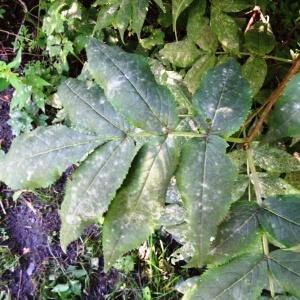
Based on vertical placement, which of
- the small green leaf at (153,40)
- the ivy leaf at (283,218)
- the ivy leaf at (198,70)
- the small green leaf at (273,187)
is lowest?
the small green leaf at (273,187)

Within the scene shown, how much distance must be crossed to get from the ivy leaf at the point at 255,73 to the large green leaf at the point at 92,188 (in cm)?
78

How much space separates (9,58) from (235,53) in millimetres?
1784

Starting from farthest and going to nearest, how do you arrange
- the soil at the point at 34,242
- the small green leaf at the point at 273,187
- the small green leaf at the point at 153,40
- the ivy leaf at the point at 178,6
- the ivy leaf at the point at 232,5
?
the soil at the point at 34,242 < the small green leaf at the point at 153,40 < the ivy leaf at the point at 232,5 < the ivy leaf at the point at 178,6 < the small green leaf at the point at 273,187

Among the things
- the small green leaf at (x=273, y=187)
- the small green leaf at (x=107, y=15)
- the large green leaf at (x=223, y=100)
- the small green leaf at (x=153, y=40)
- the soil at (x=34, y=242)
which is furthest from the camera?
the soil at (x=34, y=242)

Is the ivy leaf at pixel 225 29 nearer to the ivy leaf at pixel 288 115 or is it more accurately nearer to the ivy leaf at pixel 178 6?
the ivy leaf at pixel 178 6

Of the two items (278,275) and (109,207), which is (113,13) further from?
(278,275)

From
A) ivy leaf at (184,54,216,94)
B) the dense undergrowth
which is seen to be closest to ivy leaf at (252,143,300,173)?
the dense undergrowth

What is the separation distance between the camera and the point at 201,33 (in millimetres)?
1717

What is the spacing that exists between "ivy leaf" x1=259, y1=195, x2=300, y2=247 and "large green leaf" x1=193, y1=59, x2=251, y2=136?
179 millimetres

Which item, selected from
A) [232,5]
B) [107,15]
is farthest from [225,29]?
[107,15]

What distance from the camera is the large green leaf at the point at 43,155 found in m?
0.97

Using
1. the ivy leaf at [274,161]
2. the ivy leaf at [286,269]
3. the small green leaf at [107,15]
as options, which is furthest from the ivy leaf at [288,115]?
the small green leaf at [107,15]

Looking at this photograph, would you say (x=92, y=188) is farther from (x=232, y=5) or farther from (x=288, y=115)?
(x=232, y=5)

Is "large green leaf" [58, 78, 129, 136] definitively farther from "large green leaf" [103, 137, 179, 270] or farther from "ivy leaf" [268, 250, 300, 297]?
"ivy leaf" [268, 250, 300, 297]
